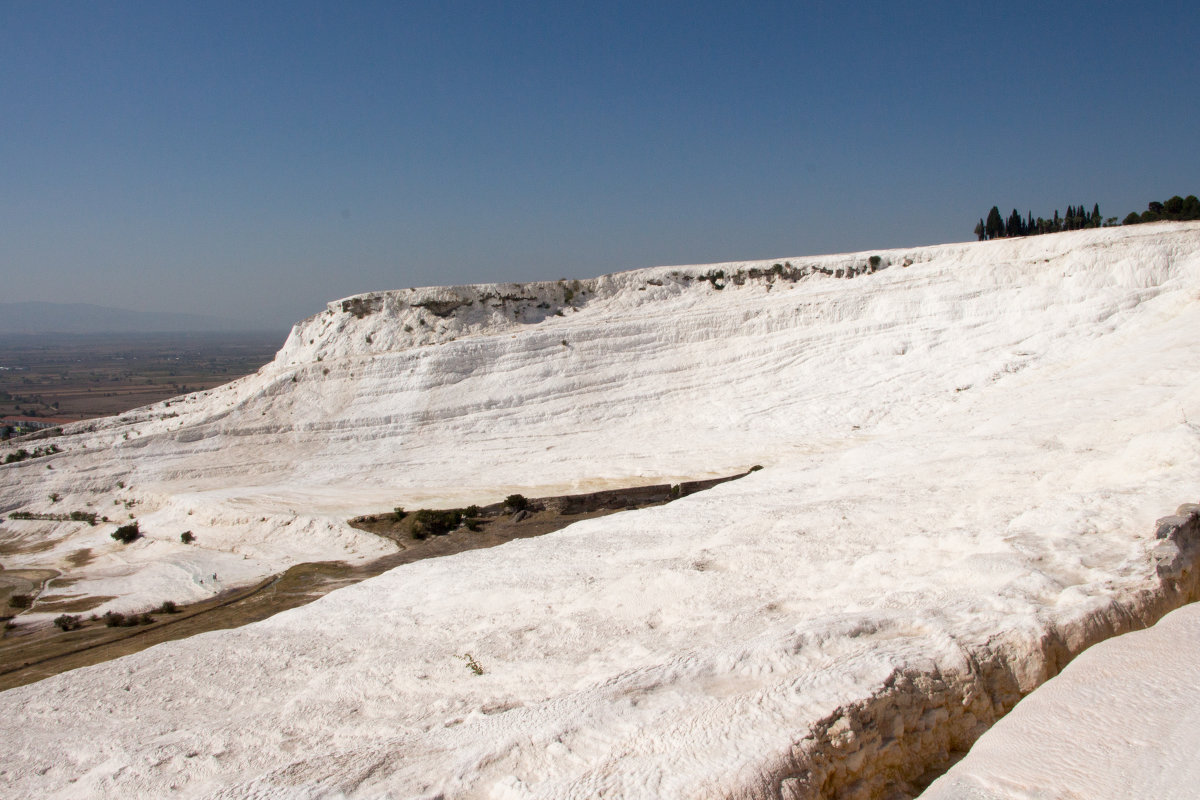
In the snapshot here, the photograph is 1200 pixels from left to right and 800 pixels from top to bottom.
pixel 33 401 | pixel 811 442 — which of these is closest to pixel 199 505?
pixel 811 442

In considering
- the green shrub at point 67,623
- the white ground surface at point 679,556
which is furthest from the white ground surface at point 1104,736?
the green shrub at point 67,623

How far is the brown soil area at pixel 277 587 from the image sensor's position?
11.9m

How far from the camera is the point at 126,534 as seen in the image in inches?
818

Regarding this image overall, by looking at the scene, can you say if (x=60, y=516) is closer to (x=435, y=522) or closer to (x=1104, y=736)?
(x=435, y=522)

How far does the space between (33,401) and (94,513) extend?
80996 mm

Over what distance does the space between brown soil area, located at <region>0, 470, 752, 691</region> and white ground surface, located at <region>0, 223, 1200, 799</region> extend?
1.29 metres

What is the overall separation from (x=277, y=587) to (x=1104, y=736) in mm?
14528

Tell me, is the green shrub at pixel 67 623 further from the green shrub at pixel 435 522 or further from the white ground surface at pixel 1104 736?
the white ground surface at pixel 1104 736

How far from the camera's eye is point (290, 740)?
19.0 ft

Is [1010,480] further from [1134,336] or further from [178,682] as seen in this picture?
[1134,336]

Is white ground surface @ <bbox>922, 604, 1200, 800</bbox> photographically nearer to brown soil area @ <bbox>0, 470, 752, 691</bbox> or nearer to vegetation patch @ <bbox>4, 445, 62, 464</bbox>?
brown soil area @ <bbox>0, 470, 752, 691</bbox>

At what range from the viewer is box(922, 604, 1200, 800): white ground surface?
339 centimetres

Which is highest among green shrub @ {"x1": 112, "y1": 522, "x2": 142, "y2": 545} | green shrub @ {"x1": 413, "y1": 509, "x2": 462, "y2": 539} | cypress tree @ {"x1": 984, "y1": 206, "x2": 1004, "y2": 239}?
cypress tree @ {"x1": 984, "y1": 206, "x2": 1004, "y2": 239}

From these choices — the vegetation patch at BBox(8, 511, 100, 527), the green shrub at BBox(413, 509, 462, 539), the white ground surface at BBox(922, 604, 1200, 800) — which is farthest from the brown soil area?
the white ground surface at BBox(922, 604, 1200, 800)
